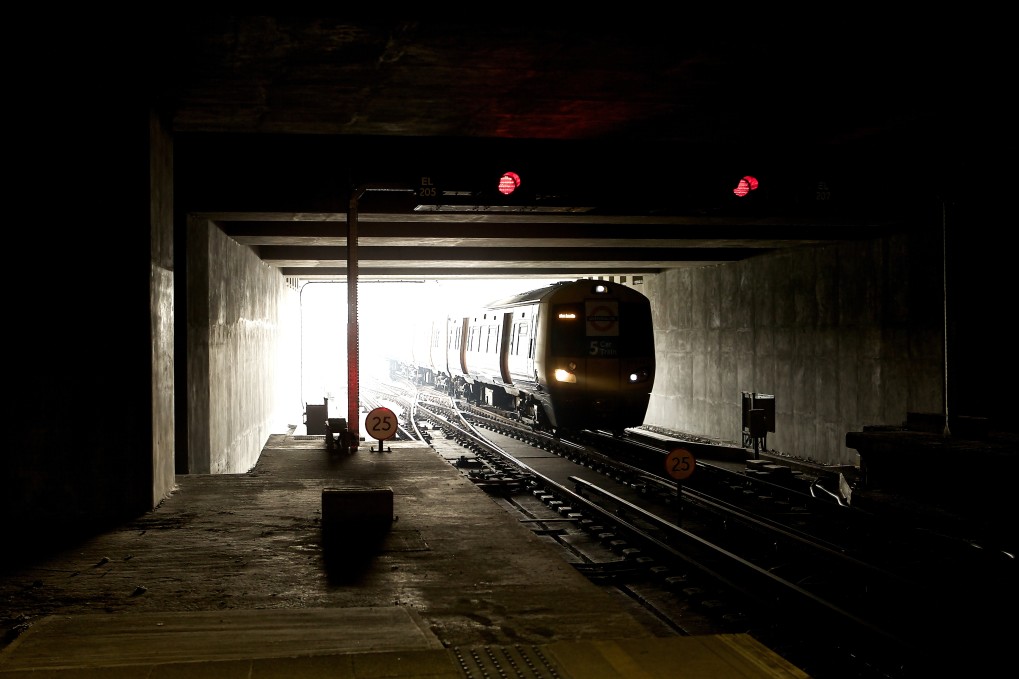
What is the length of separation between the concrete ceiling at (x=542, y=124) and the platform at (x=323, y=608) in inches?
158

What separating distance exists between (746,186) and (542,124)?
2552 millimetres

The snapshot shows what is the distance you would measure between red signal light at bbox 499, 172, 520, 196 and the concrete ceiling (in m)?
0.10

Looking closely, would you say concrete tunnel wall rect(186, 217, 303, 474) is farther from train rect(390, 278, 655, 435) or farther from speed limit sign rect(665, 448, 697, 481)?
speed limit sign rect(665, 448, 697, 481)

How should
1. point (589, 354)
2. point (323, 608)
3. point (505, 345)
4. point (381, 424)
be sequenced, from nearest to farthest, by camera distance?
point (323, 608) → point (381, 424) → point (589, 354) → point (505, 345)

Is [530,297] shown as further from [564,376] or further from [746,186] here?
[746,186]

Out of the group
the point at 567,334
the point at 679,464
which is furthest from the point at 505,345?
the point at 679,464

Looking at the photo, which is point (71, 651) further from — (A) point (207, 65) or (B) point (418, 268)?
(B) point (418, 268)

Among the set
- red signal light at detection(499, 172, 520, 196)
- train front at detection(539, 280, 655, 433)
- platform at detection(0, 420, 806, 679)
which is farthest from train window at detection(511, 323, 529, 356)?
platform at detection(0, 420, 806, 679)

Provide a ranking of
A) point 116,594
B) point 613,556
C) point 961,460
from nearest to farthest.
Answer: point 116,594 < point 961,460 < point 613,556

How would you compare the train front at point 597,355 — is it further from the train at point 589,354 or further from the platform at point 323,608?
the platform at point 323,608

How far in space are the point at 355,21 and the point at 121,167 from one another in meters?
3.01

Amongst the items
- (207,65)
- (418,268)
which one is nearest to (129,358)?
(207,65)

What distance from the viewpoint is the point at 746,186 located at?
10445 mm

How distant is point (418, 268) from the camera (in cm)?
2381
